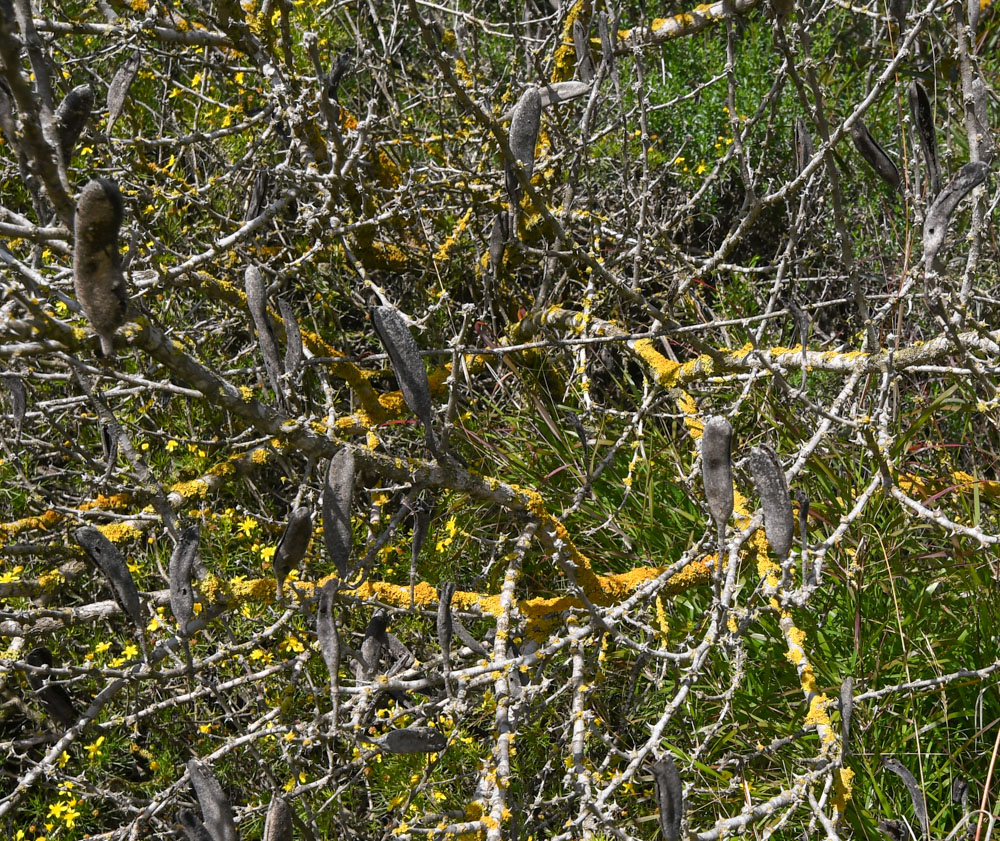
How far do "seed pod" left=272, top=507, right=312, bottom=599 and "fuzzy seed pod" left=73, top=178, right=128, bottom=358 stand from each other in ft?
1.22

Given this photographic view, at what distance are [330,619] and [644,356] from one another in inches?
45.1

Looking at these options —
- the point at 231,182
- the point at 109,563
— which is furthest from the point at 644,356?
the point at 231,182

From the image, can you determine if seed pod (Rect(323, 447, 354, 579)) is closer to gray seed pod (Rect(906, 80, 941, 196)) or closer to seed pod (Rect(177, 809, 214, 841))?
seed pod (Rect(177, 809, 214, 841))

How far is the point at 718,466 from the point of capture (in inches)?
43.8

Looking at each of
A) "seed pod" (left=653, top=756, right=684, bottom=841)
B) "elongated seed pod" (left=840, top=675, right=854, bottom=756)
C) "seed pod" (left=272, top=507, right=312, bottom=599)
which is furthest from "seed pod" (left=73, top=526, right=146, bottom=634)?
"elongated seed pod" (left=840, top=675, right=854, bottom=756)

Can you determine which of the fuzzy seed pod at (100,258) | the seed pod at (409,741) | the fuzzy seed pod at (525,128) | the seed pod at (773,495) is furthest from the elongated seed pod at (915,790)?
the fuzzy seed pod at (100,258)

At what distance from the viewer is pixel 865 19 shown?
12.2 ft

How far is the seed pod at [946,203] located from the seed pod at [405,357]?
73cm

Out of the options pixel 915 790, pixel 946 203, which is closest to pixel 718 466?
pixel 946 203

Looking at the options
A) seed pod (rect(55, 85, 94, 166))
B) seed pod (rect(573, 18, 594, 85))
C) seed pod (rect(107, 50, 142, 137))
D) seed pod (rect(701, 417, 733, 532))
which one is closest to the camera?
seed pod (rect(55, 85, 94, 166))

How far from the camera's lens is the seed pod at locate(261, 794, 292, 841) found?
39.8 inches

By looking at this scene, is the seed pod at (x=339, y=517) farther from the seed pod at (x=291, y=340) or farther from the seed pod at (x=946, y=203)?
the seed pod at (x=946, y=203)

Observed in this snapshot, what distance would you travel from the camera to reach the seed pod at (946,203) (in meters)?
1.21

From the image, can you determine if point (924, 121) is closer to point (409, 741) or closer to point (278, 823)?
point (409, 741)
